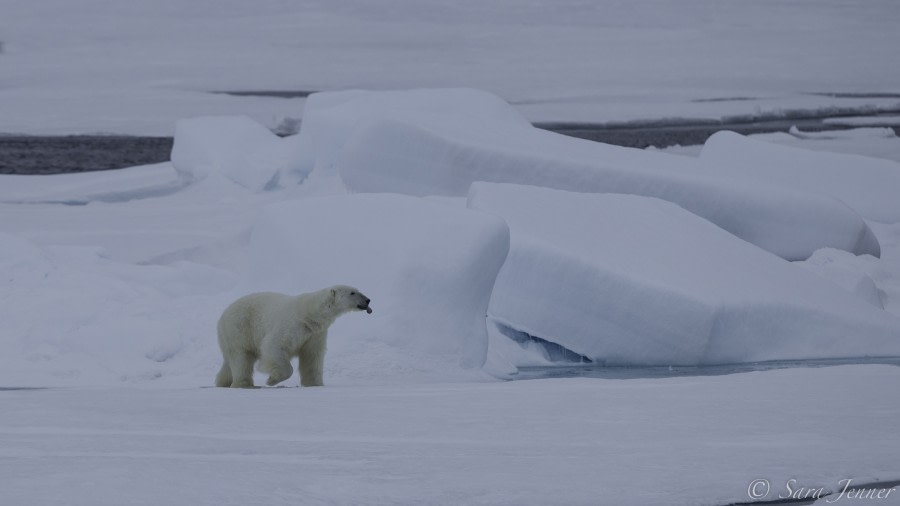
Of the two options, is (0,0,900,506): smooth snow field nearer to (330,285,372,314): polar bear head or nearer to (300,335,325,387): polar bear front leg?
(300,335,325,387): polar bear front leg

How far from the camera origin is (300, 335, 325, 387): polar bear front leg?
569 cm

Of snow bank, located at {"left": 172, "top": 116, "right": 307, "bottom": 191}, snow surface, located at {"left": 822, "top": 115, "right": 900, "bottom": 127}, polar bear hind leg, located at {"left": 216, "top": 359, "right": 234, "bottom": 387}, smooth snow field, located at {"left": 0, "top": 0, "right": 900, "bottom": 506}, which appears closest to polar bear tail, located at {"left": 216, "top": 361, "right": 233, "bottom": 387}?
polar bear hind leg, located at {"left": 216, "top": 359, "right": 234, "bottom": 387}

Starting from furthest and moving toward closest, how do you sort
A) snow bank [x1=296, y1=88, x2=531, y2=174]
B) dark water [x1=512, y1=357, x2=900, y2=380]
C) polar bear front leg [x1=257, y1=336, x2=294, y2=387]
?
snow bank [x1=296, y1=88, x2=531, y2=174]
dark water [x1=512, y1=357, x2=900, y2=380]
polar bear front leg [x1=257, y1=336, x2=294, y2=387]

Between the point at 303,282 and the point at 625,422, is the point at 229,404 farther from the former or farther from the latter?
the point at 303,282

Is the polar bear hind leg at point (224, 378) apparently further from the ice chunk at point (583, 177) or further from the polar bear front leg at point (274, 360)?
the ice chunk at point (583, 177)

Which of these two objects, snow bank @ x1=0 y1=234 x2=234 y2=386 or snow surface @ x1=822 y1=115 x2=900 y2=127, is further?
snow surface @ x1=822 y1=115 x2=900 y2=127

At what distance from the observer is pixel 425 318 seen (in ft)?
23.1

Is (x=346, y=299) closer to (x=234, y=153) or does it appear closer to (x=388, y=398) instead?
(x=388, y=398)

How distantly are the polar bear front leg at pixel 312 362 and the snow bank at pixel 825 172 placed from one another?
28.8 ft

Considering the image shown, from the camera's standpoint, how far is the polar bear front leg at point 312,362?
224 inches

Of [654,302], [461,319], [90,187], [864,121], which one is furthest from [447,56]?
[461,319]

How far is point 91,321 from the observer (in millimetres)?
7383

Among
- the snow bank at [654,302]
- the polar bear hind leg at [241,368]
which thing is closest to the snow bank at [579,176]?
the snow bank at [654,302]

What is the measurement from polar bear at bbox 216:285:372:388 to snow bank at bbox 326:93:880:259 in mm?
5449
